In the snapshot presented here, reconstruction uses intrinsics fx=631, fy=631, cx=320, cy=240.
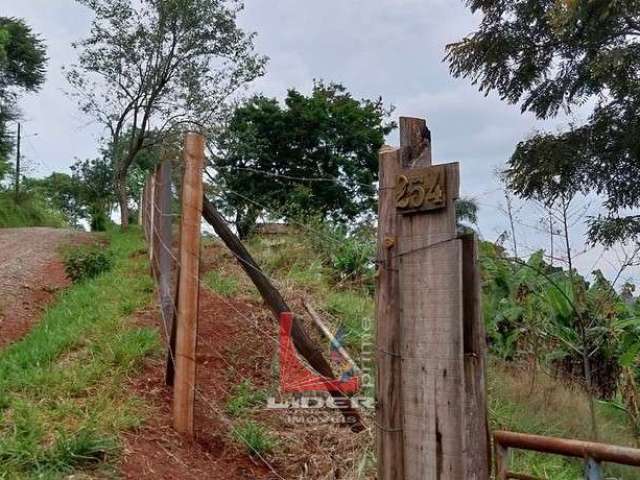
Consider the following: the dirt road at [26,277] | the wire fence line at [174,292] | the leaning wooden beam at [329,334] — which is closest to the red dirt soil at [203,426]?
the wire fence line at [174,292]

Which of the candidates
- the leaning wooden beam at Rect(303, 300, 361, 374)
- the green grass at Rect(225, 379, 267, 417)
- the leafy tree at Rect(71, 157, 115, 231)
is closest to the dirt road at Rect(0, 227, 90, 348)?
the green grass at Rect(225, 379, 267, 417)

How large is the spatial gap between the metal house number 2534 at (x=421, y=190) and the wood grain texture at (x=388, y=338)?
53 mm

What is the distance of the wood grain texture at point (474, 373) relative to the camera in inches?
73.6

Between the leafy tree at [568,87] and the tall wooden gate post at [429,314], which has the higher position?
the leafy tree at [568,87]

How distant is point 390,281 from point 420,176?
37 cm

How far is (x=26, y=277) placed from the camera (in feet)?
28.5

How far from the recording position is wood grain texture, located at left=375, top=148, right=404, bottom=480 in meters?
2.08

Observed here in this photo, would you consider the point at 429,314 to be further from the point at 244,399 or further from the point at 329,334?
the point at 329,334

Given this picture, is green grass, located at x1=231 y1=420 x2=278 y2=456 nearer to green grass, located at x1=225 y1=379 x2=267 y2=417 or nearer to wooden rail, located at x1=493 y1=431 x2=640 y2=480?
green grass, located at x1=225 y1=379 x2=267 y2=417

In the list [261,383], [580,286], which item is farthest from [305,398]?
[580,286]

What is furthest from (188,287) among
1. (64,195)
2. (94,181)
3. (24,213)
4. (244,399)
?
(64,195)

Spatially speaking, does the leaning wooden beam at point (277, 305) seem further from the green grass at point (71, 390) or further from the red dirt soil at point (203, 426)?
the green grass at point (71, 390)

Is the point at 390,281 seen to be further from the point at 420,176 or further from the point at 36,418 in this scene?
the point at 36,418

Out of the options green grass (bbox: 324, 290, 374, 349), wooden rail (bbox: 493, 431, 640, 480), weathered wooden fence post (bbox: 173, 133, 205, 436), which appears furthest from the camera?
green grass (bbox: 324, 290, 374, 349)
